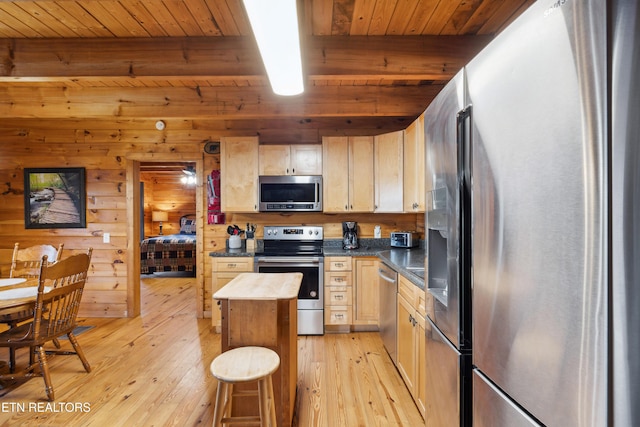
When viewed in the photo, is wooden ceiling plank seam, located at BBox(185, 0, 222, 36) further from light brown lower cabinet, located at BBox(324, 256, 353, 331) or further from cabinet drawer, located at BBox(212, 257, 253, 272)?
light brown lower cabinet, located at BBox(324, 256, 353, 331)

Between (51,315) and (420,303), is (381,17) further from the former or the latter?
(51,315)

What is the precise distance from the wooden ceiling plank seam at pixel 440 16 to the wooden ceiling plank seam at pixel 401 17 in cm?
15

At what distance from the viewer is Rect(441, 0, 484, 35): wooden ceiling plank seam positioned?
6.54 feet

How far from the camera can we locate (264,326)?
179 cm

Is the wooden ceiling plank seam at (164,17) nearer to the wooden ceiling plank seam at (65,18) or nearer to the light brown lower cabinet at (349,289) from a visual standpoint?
the wooden ceiling plank seam at (65,18)

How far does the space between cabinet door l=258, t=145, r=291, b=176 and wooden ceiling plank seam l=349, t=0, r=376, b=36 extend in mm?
1709

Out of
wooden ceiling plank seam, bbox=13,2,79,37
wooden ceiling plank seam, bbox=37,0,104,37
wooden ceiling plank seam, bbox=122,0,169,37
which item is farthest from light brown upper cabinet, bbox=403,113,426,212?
wooden ceiling plank seam, bbox=13,2,79,37

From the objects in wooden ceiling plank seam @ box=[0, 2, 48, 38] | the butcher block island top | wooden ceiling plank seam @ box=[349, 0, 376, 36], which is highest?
wooden ceiling plank seam @ box=[0, 2, 48, 38]

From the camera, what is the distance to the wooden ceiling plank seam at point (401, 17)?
6.51 ft

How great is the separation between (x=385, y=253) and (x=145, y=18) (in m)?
2.76

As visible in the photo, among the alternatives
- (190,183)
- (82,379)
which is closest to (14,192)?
(82,379)

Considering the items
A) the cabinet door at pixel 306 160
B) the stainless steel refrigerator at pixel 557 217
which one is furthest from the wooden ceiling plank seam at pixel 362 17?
the cabinet door at pixel 306 160

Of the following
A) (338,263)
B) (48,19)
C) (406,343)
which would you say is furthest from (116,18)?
(406,343)

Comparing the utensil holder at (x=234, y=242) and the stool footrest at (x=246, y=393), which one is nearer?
the stool footrest at (x=246, y=393)
